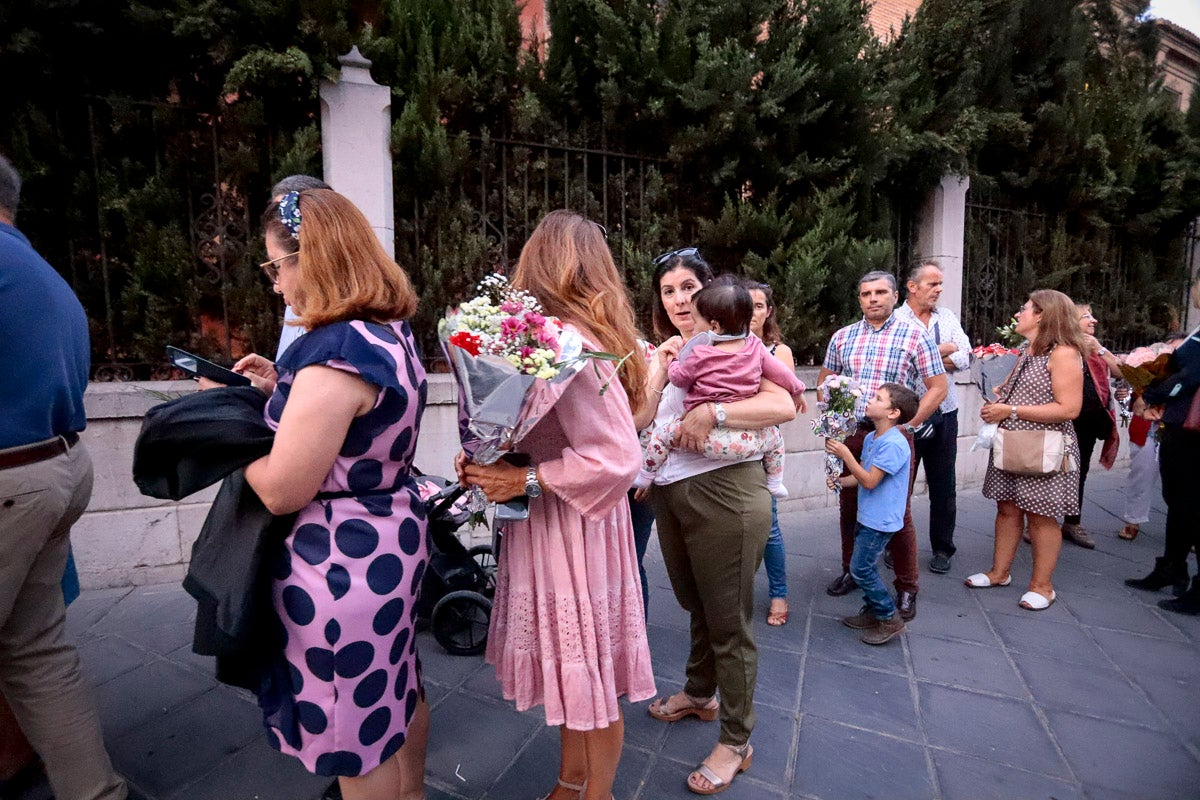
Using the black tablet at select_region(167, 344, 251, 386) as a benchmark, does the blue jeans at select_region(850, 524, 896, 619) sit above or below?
below

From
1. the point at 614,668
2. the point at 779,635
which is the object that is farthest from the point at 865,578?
the point at 614,668

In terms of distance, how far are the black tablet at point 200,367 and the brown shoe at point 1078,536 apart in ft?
20.3

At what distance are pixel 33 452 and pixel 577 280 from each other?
175cm

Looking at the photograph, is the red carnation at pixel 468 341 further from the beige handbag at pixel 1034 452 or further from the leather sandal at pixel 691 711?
the beige handbag at pixel 1034 452

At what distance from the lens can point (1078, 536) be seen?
5.46 metres

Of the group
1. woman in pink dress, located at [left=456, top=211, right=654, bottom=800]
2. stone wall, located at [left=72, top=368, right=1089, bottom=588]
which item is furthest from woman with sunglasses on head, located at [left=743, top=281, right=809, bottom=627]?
stone wall, located at [left=72, top=368, right=1089, bottom=588]

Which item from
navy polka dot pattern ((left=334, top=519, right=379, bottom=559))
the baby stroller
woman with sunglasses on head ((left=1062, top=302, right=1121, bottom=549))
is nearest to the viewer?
navy polka dot pattern ((left=334, top=519, right=379, bottom=559))

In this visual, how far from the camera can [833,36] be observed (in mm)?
5551

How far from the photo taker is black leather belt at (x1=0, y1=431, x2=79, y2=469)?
1.97m

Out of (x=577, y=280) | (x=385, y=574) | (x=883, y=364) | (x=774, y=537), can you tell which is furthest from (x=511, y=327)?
(x=883, y=364)

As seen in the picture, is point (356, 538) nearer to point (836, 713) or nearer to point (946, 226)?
point (836, 713)

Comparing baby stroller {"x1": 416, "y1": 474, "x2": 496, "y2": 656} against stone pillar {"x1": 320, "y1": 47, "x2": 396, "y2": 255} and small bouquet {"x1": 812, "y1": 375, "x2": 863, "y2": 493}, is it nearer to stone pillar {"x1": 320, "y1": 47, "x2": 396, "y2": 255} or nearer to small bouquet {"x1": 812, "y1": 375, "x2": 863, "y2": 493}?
small bouquet {"x1": 812, "y1": 375, "x2": 863, "y2": 493}

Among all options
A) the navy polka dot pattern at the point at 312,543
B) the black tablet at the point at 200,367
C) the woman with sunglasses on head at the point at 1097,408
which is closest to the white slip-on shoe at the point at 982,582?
the woman with sunglasses on head at the point at 1097,408

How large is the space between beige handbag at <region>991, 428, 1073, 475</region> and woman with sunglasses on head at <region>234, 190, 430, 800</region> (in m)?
3.85
